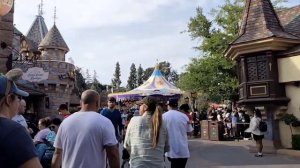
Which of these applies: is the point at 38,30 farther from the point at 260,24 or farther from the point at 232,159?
the point at 232,159

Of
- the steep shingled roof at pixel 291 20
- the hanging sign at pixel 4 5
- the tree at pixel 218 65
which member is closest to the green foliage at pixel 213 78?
the tree at pixel 218 65

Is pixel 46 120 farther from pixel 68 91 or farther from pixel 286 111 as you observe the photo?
pixel 68 91

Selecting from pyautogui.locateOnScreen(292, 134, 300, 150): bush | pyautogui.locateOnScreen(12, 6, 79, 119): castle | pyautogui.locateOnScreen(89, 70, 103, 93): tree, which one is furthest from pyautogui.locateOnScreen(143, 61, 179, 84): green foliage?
pyautogui.locateOnScreen(292, 134, 300, 150): bush

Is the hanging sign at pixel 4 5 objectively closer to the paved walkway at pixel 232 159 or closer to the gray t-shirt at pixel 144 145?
the gray t-shirt at pixel 144 145

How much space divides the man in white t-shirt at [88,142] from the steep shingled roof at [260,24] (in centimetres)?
1223

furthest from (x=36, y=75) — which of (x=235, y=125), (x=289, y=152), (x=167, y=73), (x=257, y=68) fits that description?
(x=167, y=73)

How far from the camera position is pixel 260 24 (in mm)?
16156

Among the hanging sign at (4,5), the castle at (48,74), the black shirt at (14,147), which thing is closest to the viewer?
the black shirt at (14,147)

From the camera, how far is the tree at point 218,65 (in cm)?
2980

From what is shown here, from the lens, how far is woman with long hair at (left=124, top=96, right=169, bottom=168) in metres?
4.83

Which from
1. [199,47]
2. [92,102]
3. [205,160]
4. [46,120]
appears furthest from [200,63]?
[92,102]

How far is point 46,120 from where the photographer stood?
6719mm

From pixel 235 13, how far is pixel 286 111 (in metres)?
17.4

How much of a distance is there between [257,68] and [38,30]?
119ft
